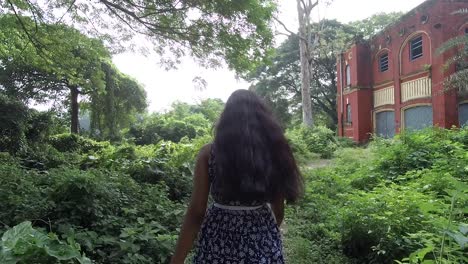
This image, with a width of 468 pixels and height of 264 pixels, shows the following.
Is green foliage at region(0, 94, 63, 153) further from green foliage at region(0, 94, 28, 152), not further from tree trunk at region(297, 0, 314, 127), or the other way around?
tree trunk at region(297, 0, 314, 127)

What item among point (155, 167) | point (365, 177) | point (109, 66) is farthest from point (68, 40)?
point (109, 66)

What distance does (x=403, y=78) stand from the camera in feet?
64.1

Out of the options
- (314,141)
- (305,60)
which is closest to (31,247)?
(314,141)

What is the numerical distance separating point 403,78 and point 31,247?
2023cm

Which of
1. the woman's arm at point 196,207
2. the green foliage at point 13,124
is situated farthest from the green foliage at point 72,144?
the woman's arm at point 196,207

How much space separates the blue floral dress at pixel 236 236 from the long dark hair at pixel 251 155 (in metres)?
0.08

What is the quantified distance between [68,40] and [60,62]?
1004 millimetres

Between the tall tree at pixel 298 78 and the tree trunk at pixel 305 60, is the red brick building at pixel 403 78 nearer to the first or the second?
the tree trunk at pixel 305 60

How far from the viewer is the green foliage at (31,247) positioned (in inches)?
78.2

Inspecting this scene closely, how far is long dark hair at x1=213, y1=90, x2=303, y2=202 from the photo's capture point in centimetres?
190

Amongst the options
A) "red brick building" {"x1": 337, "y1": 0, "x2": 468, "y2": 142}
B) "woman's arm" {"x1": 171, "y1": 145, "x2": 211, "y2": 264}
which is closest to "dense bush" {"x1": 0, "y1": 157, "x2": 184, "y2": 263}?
"woman's arm" {"x1": 171, "y1": 145, "x2": 211, "y2": 264}

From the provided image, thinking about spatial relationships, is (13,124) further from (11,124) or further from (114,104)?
(114,104)

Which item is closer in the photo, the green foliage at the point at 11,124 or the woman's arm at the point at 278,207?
the woman's arm at the point at 278,207

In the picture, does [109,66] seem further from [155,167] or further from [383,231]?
[383,231]
